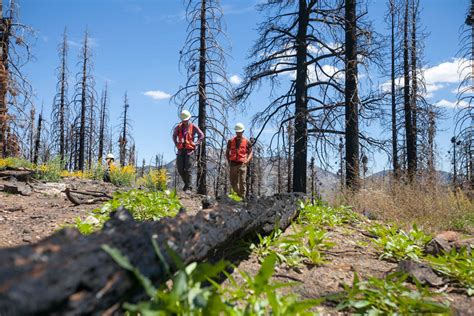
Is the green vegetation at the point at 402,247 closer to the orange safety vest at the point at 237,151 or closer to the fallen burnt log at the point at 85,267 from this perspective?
the fallen burnt log at the point at 85,267

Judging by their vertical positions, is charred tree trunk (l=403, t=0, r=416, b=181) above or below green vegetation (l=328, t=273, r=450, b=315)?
above

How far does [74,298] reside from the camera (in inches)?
46.2

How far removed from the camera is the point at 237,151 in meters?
9.80

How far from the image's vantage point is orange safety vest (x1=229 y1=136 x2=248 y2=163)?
9.79 m

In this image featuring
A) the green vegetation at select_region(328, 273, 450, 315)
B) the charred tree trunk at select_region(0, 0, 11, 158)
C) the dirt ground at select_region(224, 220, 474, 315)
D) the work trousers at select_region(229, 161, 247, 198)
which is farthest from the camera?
the charred tree trunk at select_region(0, 0, 11, 158)

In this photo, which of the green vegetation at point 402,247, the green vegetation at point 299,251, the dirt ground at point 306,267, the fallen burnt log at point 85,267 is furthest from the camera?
the green vegetation at point 402,247

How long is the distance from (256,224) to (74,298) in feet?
7.75

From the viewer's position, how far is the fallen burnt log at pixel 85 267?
106cm

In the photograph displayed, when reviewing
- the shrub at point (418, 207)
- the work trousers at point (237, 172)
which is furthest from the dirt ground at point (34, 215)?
the shrub at point (418, 207)

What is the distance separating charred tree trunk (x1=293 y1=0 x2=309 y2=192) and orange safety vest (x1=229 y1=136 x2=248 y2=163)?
233 centimetres

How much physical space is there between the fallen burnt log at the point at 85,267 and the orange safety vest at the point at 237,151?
7.68 m

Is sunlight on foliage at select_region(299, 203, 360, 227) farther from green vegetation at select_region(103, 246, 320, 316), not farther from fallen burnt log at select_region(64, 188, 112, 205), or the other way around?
fallen burnt log at select_region(64, 188, 112, 205)

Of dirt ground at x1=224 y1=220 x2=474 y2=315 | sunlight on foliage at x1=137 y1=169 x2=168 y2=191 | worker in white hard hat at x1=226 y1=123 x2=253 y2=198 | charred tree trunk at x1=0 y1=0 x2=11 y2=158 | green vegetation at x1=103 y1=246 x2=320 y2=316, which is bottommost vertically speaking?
dirt ground at x1=224 y1=220 x2=474 y2=315

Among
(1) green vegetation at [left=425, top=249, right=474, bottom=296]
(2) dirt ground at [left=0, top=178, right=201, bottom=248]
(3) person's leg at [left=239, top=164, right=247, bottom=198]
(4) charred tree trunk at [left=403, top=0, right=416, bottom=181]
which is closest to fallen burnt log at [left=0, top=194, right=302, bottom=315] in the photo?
(1) green vegetation at [left=425, top=249, right=474, bottom=296]
